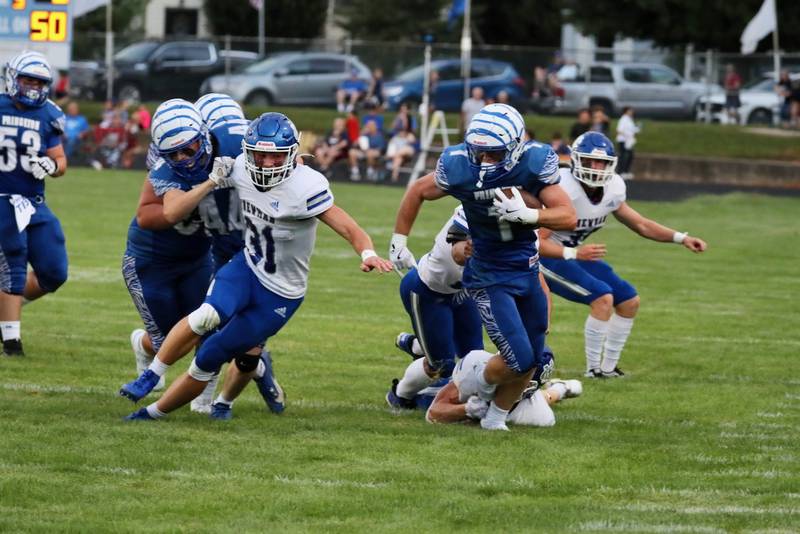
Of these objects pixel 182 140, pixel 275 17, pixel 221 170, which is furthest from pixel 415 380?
pixel 275 17

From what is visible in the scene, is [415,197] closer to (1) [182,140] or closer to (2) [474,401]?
(2) [474,401]

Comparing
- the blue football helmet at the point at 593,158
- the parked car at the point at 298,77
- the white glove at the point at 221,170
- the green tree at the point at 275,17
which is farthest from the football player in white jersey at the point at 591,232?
the green tree at the point at 275,17

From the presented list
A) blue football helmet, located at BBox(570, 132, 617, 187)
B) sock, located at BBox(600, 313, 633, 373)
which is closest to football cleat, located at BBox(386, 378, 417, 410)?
sock, located at BBox(600, 313, 633, 373)

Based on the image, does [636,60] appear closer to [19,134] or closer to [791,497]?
[19,134]

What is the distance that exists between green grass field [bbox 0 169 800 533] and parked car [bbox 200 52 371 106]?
20.4 m

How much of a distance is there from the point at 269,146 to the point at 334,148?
2099 centimetres

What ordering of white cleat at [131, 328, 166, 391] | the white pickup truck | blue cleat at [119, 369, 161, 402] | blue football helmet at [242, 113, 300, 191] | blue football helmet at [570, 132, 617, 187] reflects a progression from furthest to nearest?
the white pickup truck
blue football helmet at [570, 132, 617, 187]
white cleat at [131, 328, 166, 391]
blue cleat at [119, 369, 161, 402]
blue football helmet at [242, 113, 300, 191]

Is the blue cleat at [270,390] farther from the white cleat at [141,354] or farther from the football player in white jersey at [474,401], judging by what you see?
the white cleat at [141,354]

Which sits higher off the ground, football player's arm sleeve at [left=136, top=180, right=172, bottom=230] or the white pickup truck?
the white pickup truck

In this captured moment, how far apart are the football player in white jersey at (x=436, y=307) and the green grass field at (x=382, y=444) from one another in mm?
282

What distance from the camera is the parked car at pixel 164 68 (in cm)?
3278

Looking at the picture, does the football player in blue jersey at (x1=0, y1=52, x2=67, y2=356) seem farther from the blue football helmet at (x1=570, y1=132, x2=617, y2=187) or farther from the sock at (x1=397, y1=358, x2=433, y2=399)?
the blue football helmet at (x1=570, y1=132, x2=617, y2=187)

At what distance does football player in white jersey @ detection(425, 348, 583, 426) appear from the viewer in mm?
7344

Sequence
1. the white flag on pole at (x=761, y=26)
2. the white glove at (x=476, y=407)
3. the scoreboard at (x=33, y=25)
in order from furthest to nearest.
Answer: the white flag on pole at (x=761, y=26) < the scoreboard at (x=33, y=25) < the white glove at (x=476, y=407)
